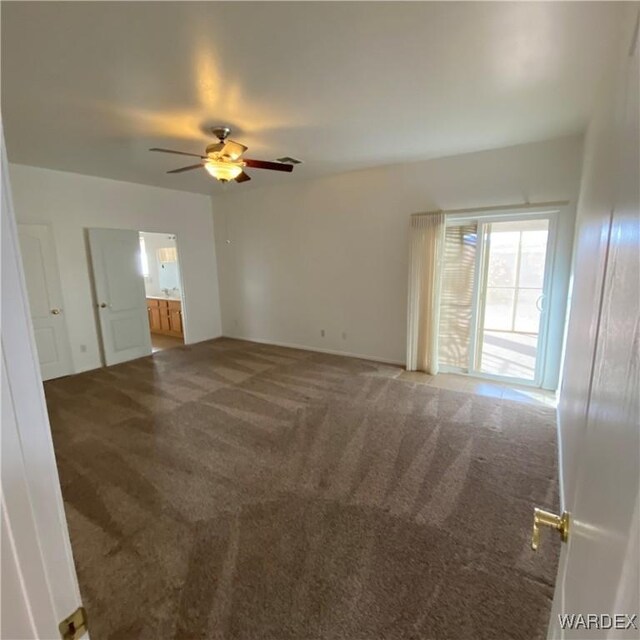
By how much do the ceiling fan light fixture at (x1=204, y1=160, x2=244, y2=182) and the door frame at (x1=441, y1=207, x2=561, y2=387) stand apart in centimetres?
260

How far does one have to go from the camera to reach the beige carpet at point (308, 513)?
1.52m

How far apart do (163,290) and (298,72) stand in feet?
22.0

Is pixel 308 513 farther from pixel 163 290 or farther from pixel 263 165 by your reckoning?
pixel 163 290

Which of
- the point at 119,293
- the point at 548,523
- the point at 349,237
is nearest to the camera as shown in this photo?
the point at 548,523

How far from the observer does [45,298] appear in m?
4.47

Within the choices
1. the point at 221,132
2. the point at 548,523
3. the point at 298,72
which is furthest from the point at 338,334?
the point at 548,523

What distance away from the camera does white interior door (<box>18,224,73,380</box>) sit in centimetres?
431

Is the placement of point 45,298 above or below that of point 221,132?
below

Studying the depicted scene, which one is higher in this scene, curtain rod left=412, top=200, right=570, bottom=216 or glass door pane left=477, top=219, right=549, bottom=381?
curtain rod left=412, top=200, right=570, bottom=216

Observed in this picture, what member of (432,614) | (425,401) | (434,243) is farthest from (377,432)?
(434,243)

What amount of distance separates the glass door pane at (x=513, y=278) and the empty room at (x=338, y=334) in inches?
1.4

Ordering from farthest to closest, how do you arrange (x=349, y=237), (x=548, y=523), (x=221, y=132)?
(x=349, y=237) < (x=221, y=132) < (x=548, y=523)
